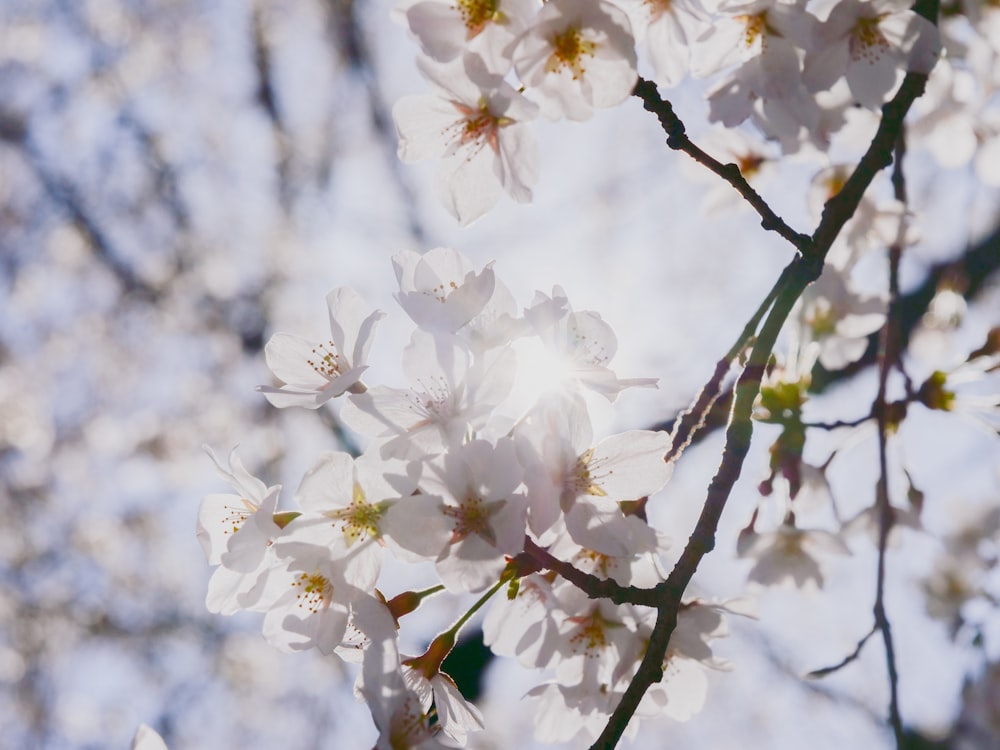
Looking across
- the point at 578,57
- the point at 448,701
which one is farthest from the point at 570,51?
the point at 448,701

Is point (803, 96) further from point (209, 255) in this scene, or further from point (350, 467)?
point (209, 255)

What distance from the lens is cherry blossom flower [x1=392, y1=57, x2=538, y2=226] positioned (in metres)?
1.19

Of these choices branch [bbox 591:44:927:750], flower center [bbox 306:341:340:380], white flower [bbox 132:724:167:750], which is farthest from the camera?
flower center [bbox 306:341:340:380]

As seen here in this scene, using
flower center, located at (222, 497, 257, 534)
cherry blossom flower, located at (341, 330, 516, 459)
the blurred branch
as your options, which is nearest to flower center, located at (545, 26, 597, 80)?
cherry blossom flower, located at (341, 330, 516, 459)

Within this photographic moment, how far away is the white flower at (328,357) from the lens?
42.5 inches

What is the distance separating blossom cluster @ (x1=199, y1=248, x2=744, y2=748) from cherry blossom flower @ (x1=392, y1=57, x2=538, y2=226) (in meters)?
0.22

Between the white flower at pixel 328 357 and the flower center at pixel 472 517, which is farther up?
the white flower at pixel 328 357

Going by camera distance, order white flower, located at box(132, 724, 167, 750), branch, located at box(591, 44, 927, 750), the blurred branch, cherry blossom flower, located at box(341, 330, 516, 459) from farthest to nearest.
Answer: the blurred branch, white flower, located at box(132, 724, 167, 750), cherry blossom flower, located at box(341, 330, 516, 459), branch, located at box(591, 44, 927, 750)

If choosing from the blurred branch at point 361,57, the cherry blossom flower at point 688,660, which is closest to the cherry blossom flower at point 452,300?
the cherry blossom flower at point 688,660

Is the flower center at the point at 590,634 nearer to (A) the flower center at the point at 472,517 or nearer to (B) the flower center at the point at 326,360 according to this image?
(A) the flower center at the point at 472,517

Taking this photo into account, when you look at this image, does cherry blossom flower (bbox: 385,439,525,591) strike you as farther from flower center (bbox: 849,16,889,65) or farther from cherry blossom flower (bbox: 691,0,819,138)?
flower center (bbox: 849,16,889,65)

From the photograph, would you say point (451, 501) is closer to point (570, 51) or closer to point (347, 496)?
point (347, 496)

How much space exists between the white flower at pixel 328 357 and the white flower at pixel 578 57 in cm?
36

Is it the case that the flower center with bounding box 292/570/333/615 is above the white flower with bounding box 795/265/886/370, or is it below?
below
